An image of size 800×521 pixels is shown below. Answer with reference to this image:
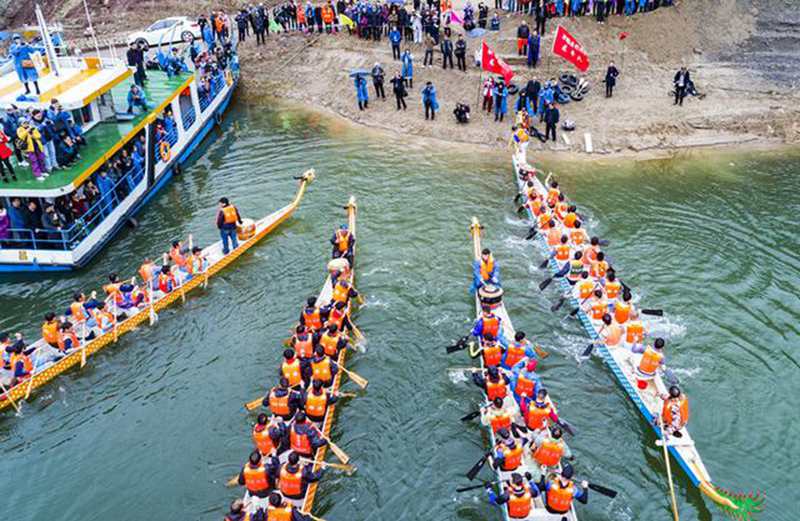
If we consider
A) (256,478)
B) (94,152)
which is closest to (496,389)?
(256,478)

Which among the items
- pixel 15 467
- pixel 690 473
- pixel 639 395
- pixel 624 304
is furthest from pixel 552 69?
pixel 15 467

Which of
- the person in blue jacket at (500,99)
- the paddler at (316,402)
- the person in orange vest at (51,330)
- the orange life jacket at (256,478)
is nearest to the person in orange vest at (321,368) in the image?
the paddler at (316,402)

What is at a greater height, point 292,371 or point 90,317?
point 90,317

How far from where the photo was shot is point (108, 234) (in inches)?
897

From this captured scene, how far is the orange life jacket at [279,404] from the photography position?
14.0 m

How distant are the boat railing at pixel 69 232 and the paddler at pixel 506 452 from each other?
1478cm

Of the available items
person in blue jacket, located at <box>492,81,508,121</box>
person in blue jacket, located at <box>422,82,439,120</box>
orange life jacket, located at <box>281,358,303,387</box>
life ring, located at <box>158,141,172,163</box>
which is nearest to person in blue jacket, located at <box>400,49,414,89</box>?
person in blue jacket, located at <box>422,82,439,120</box>

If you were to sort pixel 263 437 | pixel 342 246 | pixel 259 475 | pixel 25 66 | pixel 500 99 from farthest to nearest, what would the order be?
pixel 500 99 < pixel 25 66 < pixel 342 246 < pixel 263 437 < pixel 259 475

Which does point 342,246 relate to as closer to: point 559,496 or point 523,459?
point 523,459

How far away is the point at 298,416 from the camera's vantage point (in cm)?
1318

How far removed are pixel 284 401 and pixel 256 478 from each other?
79.1 inches

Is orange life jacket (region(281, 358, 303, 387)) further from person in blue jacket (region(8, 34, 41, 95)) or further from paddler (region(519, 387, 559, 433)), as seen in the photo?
person in blue jacket (region(8, 34, 41, 95))

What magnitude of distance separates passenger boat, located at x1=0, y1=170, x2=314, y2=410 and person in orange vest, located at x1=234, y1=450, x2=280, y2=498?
6928mm

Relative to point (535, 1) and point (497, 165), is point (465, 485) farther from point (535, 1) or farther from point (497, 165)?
point (535, 1)
